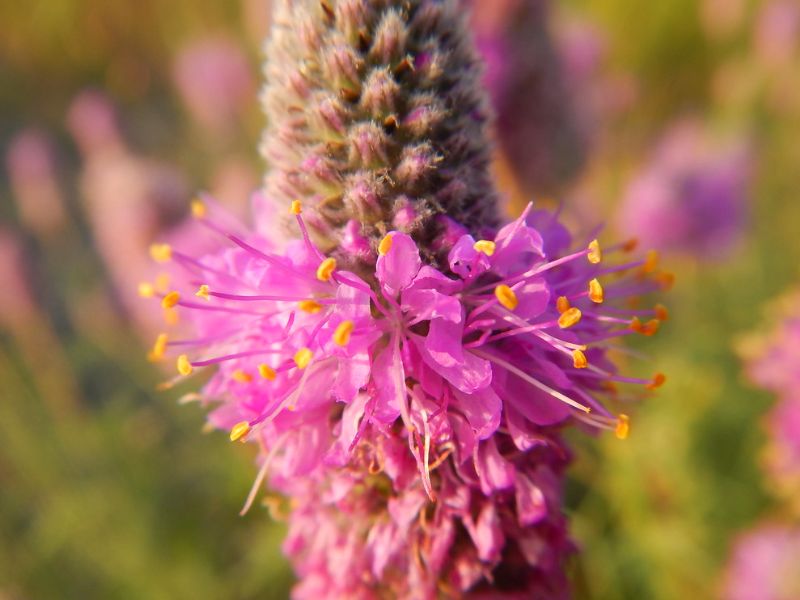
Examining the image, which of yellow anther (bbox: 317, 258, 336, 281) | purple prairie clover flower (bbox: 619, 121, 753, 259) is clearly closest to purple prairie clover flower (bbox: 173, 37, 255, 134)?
purple prairie clover flower (bbox: 619, 121, 753, 259)

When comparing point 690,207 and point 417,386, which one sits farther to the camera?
point 690,207

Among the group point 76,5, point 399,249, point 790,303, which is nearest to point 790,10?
point 790,303

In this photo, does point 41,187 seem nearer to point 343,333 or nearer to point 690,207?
point 690,207

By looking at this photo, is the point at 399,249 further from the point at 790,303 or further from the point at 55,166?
the point at 55,166

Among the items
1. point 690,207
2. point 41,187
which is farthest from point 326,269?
point 41,187

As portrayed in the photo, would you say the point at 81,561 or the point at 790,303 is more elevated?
the point at 790,303

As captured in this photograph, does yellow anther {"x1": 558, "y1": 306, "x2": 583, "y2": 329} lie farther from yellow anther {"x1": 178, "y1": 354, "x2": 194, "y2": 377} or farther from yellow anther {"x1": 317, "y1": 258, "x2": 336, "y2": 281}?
yellow anther {"x1": 178, "y1": 354, "x2": 194, "y2": 377}
